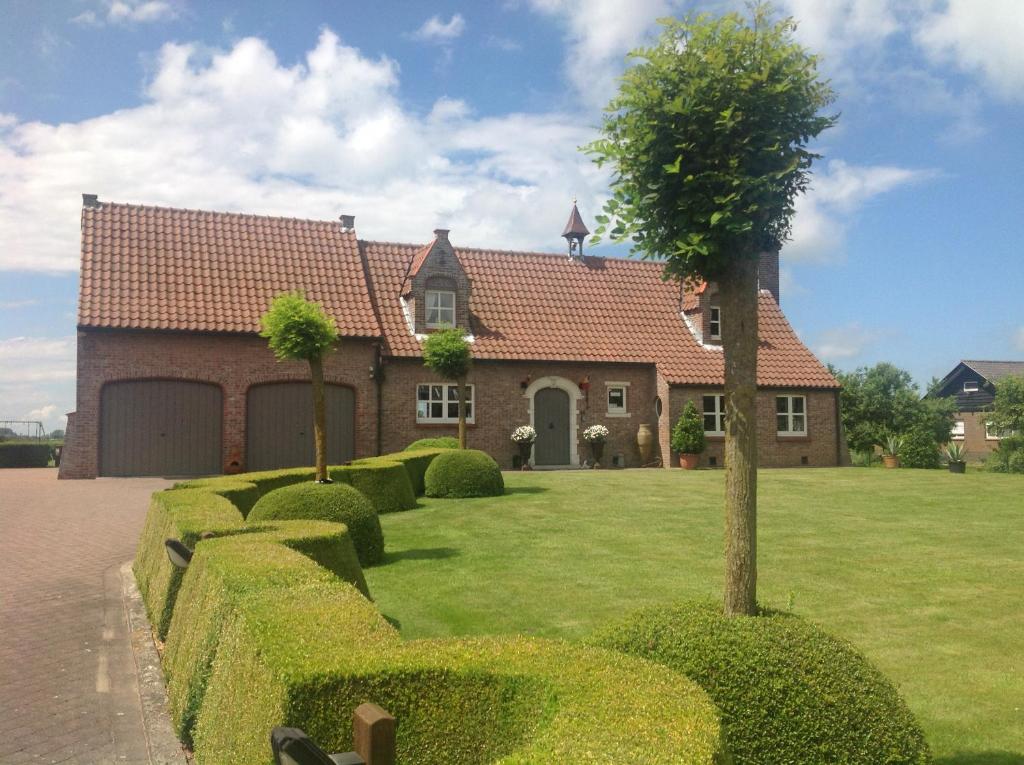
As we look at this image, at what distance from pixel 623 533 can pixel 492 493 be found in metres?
5.34

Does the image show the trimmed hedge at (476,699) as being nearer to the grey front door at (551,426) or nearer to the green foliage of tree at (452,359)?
the green foliage of tree at (452,359)

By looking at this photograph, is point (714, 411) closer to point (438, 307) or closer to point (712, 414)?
point (712, 414)

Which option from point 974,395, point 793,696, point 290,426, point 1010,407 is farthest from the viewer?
point 974,395

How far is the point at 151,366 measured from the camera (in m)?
22.6

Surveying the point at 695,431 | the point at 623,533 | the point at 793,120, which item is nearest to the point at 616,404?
the point at 695,431

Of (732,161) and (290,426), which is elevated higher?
(732,161)

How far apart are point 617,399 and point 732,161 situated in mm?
22882

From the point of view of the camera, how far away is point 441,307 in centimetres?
2661

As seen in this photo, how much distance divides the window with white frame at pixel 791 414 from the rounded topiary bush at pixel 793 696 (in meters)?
25.5

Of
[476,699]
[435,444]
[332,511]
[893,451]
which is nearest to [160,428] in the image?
[435,444]

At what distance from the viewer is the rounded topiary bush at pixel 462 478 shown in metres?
17.5

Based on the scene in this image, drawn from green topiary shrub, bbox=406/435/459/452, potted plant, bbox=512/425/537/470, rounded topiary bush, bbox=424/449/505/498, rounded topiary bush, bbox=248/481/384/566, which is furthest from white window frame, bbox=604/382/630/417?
rounded topiary bush, bbox=248/481/384/566

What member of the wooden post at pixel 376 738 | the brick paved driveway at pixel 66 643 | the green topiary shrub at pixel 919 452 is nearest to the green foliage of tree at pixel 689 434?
the green topiary shrub at pixel 919 452

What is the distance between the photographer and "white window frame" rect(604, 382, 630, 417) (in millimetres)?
27375
